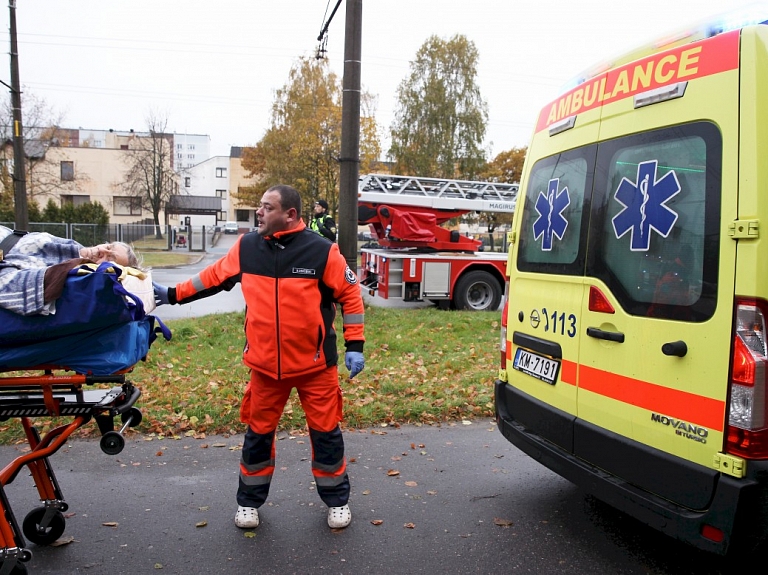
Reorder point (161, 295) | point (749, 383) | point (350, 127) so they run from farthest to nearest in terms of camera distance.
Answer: point (350, 127) < point (161, 295) < point (749, 383)

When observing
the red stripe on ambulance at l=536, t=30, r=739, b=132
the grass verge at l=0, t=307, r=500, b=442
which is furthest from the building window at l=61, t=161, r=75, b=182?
the red stripe on ambulance at l=536, t=30, r=739, b=132

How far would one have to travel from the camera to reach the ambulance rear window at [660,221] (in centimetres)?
241

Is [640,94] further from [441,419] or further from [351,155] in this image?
[351,155]

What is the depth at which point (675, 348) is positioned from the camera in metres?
2.48

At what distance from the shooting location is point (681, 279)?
252 cm

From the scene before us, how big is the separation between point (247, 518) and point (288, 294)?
4.20ft

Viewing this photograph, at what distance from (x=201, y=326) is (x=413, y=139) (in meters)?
31.0

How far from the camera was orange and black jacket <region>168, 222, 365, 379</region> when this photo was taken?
316 centimetres

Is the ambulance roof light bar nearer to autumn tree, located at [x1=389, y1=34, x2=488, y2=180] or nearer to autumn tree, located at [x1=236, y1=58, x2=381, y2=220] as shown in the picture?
autumn tree, located at [x1=236, y1=58, x2=381, y2=220]

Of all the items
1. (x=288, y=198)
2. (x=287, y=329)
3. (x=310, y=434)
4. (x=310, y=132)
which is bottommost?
(x=310, y=434)

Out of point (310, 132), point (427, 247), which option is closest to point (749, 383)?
point (427, 247)

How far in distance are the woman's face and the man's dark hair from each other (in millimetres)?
843

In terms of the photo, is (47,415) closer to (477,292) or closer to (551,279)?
(551,279)

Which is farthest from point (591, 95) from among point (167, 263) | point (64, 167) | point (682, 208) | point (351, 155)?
point (64, 167)
